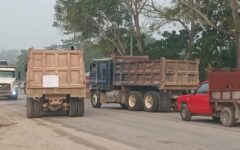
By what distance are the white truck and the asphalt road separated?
22207mm

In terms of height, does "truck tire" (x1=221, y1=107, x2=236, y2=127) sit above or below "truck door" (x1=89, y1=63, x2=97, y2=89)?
below

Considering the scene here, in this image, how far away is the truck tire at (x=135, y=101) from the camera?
102 ft

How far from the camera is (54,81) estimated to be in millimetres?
24562

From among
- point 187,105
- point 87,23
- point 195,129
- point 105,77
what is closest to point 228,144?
point 195,129

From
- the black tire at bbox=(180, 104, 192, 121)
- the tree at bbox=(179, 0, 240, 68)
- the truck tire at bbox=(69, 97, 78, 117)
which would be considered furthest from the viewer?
the tree at bbox=(179, 0, 240, 68)

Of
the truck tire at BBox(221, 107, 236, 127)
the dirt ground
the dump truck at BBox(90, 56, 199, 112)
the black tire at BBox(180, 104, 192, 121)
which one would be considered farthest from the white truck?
the truck tire at BBox(221, 107, 236, 127)

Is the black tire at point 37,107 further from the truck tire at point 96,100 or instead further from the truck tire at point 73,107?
the truck tire at point 96,100

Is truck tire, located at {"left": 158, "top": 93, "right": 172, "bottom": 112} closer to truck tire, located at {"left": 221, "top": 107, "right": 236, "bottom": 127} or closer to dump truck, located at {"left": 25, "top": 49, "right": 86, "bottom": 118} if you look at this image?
dump truck, located at {"left": 25, "top": 49, "right": 86, "bottom": 118}

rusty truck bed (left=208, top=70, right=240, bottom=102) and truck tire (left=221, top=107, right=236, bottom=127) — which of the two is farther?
rusty truck bed (left=208, top=70, right=240, bottom=102)

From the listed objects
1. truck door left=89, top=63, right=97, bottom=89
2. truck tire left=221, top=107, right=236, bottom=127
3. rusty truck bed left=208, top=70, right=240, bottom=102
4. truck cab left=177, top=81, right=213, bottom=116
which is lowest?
truck tire left=221, top=107, right=236, bottom=127

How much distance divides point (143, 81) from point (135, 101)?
124 centimetres

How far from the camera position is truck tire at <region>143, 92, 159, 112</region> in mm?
29625

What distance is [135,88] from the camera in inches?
1267

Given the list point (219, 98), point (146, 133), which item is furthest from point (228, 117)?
point (146, 133)
